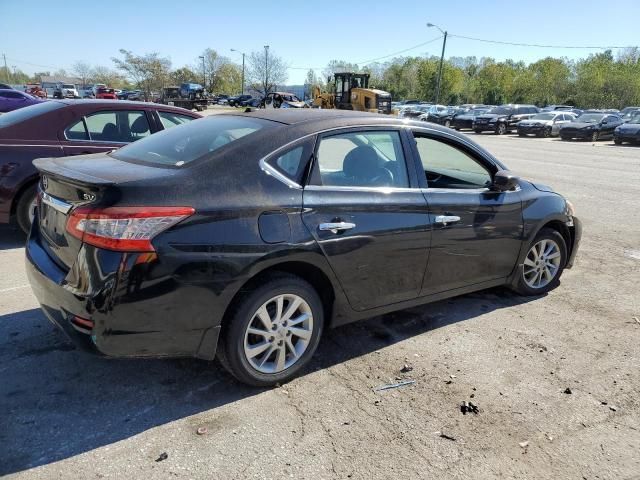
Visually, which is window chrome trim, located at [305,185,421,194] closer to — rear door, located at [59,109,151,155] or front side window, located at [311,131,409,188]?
front side window, located at [311,131,409,188]

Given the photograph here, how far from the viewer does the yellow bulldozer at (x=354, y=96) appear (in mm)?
31672

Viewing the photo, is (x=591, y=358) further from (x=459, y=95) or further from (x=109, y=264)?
(x=459, y=95)

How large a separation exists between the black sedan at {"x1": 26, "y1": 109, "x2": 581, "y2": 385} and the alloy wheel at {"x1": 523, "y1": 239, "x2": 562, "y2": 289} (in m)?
0.62

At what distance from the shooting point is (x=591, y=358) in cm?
373

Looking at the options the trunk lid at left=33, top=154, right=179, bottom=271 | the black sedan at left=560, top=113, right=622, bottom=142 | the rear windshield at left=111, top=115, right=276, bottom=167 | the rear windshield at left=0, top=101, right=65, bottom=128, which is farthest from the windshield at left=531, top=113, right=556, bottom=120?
the trunk lid at left=33, top=154, right=179, bottom=271

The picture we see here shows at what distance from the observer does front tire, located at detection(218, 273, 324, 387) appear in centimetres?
293

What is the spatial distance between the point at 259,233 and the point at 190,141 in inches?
38.6

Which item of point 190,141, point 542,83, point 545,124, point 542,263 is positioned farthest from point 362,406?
point 542,83

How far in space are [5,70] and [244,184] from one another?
14961cm

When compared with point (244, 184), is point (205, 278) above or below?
below

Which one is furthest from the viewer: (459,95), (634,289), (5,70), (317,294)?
(5,70)

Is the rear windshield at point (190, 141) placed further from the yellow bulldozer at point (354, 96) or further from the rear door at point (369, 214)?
the yellow bulldozer at point (354, 96)

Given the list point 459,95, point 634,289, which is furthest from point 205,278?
point 459,95

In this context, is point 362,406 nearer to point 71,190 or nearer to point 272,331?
point 272,331
